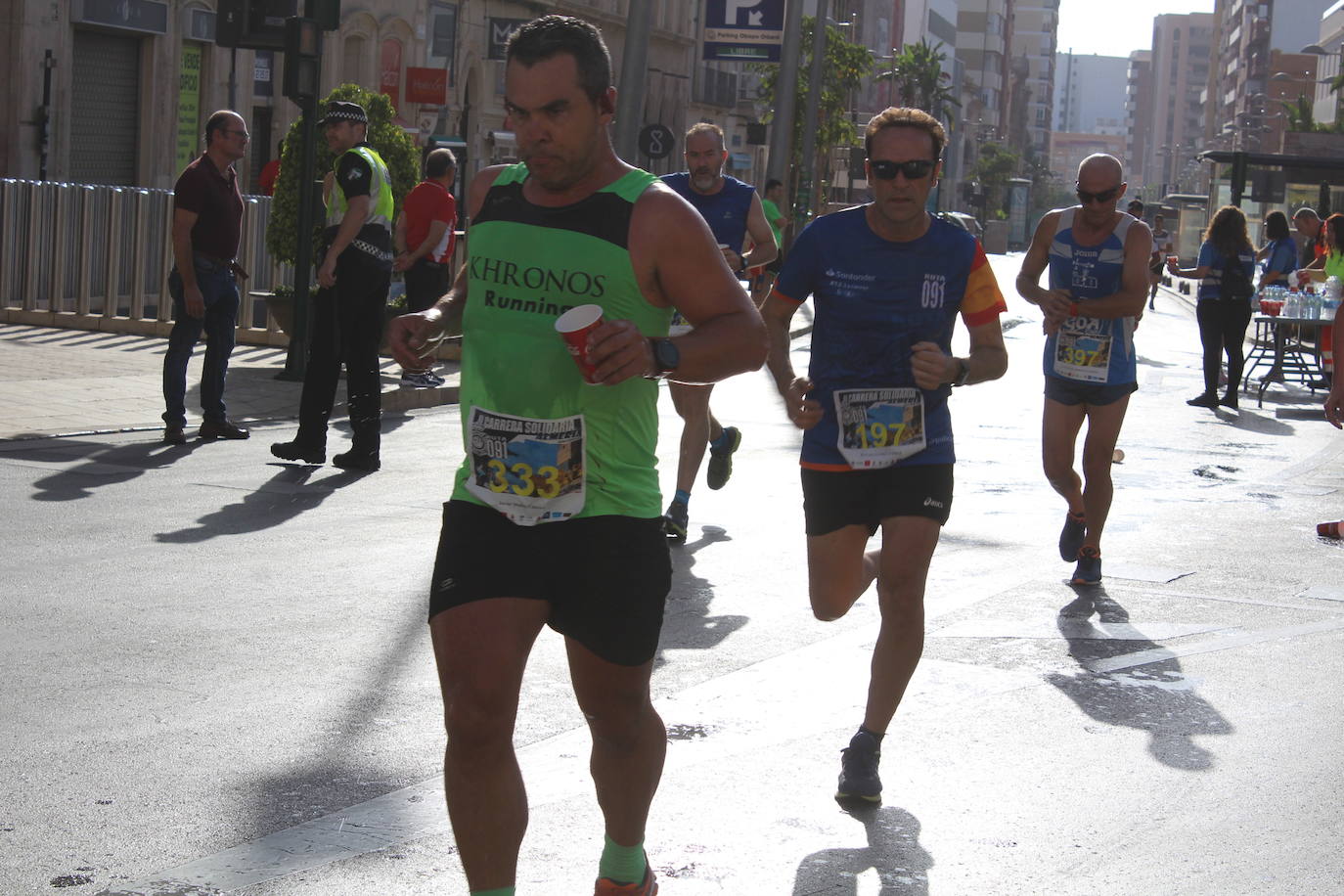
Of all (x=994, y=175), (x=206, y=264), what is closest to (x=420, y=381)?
(x=206, y=264)

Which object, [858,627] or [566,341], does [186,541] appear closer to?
[858,627]

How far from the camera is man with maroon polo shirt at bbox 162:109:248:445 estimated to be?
10758 mm

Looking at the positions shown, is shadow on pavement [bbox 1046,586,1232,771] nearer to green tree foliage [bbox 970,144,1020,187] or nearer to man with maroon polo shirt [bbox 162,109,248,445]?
man with maroon polo shirt [bbox 162,109,248,445]

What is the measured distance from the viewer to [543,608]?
11.8 ft

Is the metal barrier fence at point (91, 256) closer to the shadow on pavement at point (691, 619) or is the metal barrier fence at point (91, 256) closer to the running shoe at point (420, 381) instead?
the running shoe at point (420, 381)

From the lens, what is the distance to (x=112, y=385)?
13.2 metres

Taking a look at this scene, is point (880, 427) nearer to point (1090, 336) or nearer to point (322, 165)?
point (1090, 336)

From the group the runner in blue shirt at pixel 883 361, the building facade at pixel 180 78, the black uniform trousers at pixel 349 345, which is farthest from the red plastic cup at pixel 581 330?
the building facade at pixel 180 78

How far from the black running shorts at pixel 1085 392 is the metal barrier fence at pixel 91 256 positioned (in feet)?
33.5

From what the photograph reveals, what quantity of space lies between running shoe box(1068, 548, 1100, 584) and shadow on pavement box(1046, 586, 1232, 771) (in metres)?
0.68

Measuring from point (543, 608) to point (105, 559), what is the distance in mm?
4480

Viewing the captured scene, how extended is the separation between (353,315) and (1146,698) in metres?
5.50

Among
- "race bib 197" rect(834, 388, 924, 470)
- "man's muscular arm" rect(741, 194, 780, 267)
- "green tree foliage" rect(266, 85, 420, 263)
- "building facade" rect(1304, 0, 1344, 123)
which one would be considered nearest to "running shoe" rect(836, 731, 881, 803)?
"race bib 197" rect(834, 388, 924, 470)

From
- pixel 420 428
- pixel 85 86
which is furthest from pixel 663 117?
pixel 420 428
